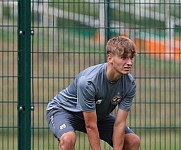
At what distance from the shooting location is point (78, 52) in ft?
39.1

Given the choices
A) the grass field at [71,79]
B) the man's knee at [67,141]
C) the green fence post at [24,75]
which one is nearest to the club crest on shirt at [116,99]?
the man's knee at [67,141]

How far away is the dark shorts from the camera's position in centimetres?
961

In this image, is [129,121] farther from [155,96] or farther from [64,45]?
[64,45]

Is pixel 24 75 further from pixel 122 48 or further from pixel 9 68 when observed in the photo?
pixel 122 48

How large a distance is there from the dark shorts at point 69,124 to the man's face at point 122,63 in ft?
2.35

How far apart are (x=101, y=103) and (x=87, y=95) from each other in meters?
0.22

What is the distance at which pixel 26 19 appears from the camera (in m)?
11.6

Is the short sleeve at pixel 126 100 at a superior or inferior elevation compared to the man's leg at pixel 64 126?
superior

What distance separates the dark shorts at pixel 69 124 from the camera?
378 inches

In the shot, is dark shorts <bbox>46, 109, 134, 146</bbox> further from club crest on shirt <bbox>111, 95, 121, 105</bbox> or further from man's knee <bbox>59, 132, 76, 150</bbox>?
club crest on shirt <bbox>111, 95, 121, 105</bbox>

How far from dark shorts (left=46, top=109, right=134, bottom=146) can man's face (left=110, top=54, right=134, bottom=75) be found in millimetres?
716

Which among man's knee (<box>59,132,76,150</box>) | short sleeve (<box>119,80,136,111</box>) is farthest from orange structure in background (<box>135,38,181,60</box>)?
man's knee (<box>59,132,76,150</box>)

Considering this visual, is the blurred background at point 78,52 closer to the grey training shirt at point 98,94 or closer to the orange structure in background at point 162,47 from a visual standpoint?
the orange structure in background at point 162,47

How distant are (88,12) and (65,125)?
2749mm
